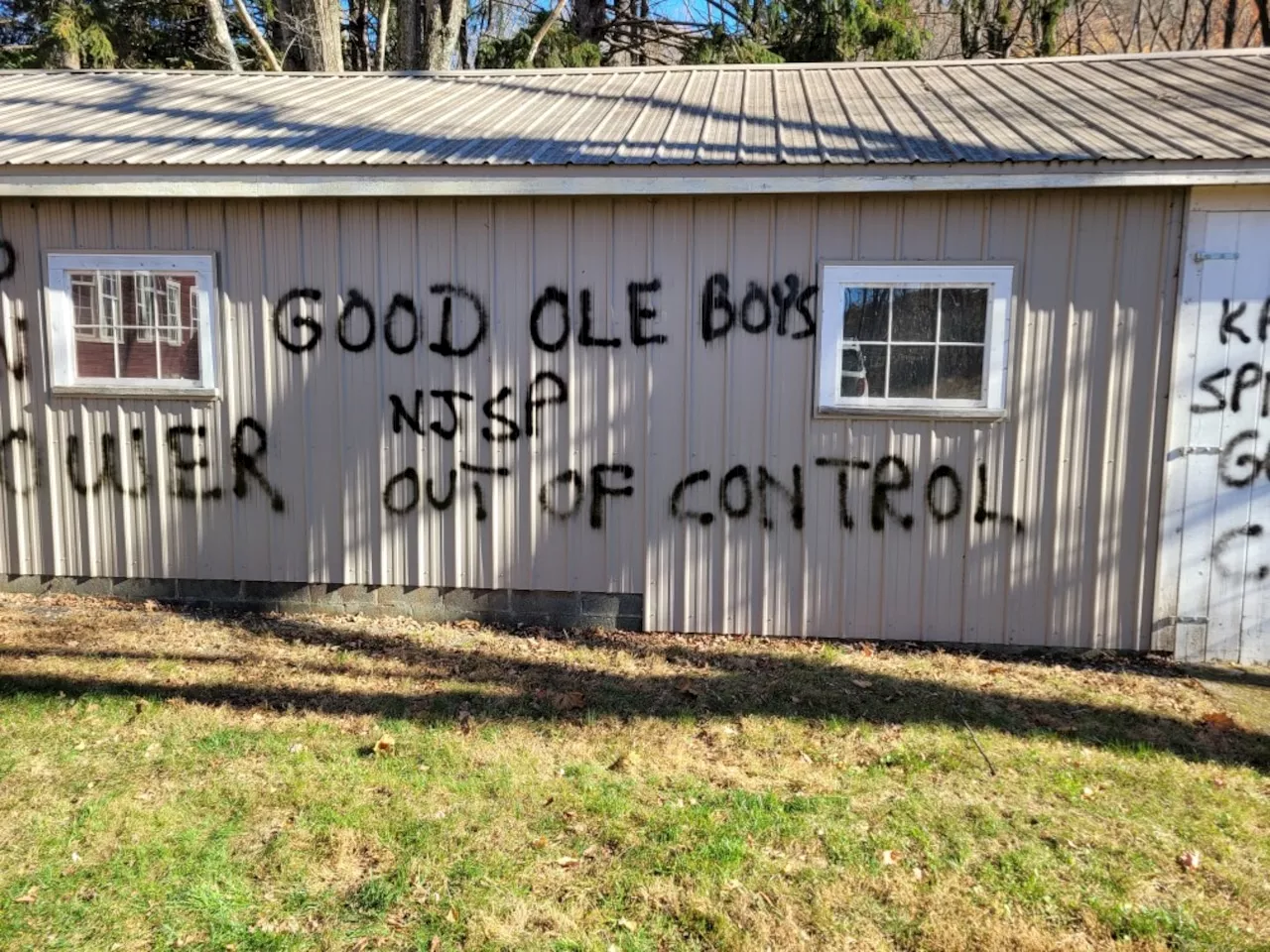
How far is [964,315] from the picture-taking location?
16.9 feet

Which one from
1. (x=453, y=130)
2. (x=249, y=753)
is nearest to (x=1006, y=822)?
(x=249, y=753)

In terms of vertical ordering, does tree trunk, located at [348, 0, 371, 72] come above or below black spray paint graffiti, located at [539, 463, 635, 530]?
above

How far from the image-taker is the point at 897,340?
17.0 feet

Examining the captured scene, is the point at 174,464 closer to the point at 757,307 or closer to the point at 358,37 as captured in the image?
the point at 757,307

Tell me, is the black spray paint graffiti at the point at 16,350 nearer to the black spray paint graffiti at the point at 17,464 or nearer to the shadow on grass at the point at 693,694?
the black spray paint graffiti at the point at 17,464

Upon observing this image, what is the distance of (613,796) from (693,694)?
3.81 feet

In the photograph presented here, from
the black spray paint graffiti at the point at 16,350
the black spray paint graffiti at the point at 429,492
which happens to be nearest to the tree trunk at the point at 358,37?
the black spray paint graffiti at the point at 16,350

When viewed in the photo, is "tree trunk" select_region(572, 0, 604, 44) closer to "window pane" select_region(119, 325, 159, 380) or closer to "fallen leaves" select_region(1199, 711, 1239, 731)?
"window pane" select_region(119, 325, 159, 380)

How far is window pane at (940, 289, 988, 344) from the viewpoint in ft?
16.9

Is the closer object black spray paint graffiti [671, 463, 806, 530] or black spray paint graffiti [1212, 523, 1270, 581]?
black spray paint graffiti [1212, 523, 1270, 581]

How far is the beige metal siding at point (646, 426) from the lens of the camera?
5.12 meters

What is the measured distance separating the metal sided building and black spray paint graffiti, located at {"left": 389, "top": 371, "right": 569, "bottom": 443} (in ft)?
0.07

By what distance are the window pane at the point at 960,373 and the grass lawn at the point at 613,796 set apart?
1.55 m

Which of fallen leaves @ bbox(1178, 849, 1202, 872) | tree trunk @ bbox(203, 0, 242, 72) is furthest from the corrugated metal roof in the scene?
tree trunk @ bbox(203, 0, 242, 72)
